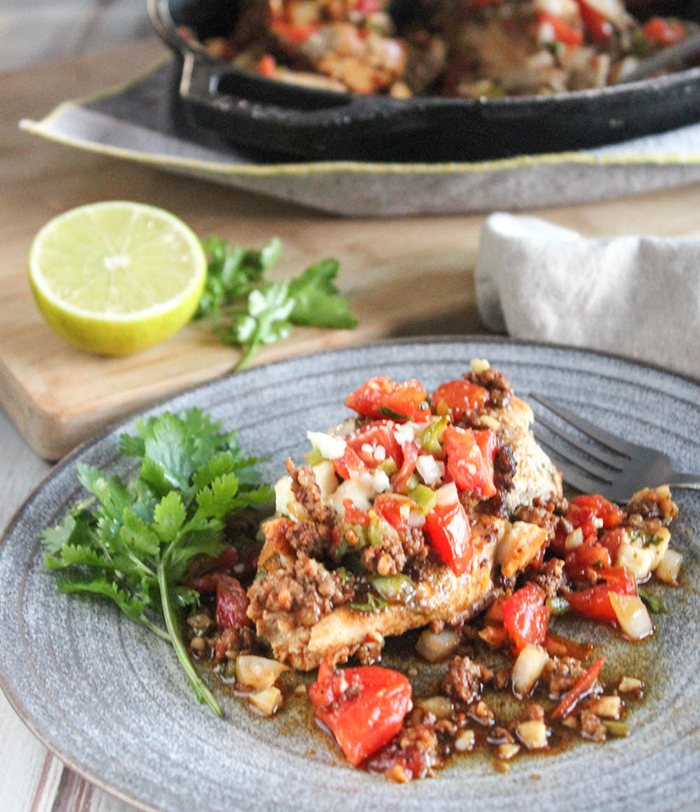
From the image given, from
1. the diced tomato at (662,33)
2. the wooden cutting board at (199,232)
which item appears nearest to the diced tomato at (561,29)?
the diced tomato at (662,33)

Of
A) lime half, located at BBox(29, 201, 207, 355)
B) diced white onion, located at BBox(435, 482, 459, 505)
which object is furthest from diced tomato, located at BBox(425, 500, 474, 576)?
lime half, located at BBox(29, 201, 207, 355)

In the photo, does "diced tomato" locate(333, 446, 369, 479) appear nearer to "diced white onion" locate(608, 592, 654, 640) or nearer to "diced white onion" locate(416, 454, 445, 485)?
"diced white onion" locate(416, 454, 445, 485)

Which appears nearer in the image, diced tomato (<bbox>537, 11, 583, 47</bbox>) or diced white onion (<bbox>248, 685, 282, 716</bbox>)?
diced white onion (<bbox>248, 685, 282, 716</bbox>)

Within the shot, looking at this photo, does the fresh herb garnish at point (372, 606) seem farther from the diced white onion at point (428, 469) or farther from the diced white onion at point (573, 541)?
the diced white onion at point (573, 541)

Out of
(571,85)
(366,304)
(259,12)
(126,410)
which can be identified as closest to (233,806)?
(126,410)

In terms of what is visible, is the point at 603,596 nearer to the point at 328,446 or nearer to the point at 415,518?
the point at 415,518

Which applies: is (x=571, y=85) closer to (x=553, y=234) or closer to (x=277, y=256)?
(x=553, y=234)
